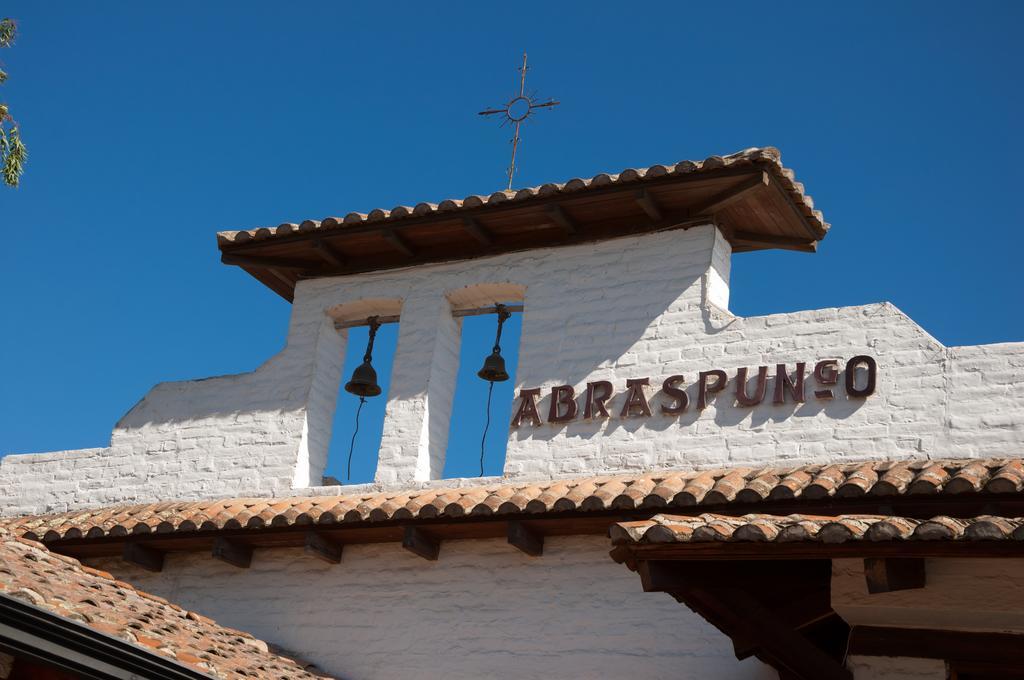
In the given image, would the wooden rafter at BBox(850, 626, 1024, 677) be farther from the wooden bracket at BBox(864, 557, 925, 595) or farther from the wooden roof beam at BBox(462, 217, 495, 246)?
the wooden roof beam at BBox(462, 217, 495, 246)

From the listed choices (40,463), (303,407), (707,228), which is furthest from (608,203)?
(40,463)

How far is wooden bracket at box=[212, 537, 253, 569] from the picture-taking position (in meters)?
11.2

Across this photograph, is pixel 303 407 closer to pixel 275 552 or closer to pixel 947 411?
pixel 275 552

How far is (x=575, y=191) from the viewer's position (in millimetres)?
11555

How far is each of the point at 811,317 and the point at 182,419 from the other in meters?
6.06

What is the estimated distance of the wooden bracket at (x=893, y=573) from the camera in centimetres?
680

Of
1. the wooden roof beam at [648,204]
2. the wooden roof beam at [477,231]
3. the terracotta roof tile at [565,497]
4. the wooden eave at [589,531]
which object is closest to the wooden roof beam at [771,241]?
the wooden roof beam at [648,204]

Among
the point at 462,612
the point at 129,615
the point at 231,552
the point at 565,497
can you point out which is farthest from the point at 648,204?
the point at 129,615

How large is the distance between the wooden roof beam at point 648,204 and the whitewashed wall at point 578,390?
0.58 ft

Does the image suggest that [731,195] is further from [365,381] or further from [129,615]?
[129,615]

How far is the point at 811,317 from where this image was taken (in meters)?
10.6

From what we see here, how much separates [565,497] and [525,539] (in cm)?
57

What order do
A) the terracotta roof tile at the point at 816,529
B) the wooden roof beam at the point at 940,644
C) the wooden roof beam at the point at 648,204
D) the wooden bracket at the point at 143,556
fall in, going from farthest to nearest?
the wooden bracket at the point at 143,556 → the wooden roof beam at the point at 648,204 → the wooden roof beam at the point at 940,644 → the terracotta roof tile at the point at 816,529

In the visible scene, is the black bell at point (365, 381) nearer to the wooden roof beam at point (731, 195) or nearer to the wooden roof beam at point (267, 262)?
the wooden roof beam at point (267, 262)
